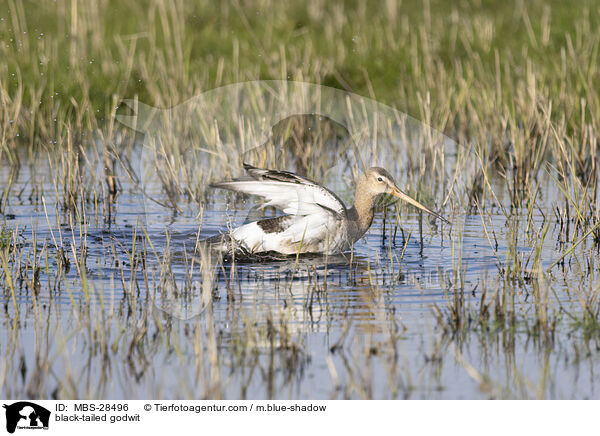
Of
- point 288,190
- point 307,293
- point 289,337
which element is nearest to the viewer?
point 289,337

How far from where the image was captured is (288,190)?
19.6ft

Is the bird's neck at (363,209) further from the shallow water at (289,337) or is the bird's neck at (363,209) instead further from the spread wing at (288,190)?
the shallow water at (289,337)

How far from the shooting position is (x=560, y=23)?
1342 centimetres

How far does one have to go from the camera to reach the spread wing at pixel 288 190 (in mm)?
5773

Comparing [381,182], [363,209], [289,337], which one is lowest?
[289,337]
